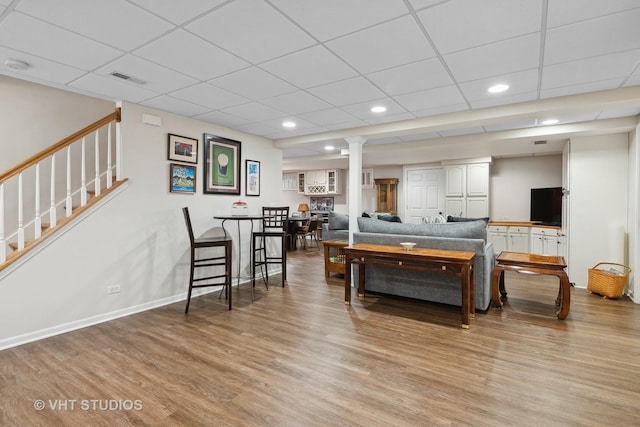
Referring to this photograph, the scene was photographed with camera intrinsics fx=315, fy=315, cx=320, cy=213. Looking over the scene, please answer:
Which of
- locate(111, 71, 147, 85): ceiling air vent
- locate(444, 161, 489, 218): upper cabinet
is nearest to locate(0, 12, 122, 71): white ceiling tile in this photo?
locate(111, 71, 147, 85): ceiling air vent

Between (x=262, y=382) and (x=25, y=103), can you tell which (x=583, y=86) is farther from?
(x=25, y=103)

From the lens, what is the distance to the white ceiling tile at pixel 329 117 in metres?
3.98

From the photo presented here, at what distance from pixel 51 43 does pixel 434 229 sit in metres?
4.01

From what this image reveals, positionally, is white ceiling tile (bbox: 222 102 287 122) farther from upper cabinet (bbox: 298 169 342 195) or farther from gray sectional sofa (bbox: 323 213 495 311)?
upper cabinet (bbox: 298 169 342 195)

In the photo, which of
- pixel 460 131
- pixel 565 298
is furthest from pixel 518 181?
pixel 565 298

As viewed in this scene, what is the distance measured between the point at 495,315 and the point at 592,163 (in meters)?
2.99

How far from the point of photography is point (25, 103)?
153 inches

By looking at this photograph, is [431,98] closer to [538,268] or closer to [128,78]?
[538,268]

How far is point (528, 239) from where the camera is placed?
6281mm

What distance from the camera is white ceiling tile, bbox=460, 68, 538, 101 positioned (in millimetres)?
2834

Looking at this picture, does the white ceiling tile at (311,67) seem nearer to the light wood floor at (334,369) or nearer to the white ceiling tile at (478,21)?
the white ceiling tile at (478,21)

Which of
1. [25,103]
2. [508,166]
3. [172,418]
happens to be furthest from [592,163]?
[25,103]

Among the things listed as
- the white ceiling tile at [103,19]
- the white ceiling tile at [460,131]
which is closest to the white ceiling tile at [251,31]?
the white ceiling tile at [103,19]

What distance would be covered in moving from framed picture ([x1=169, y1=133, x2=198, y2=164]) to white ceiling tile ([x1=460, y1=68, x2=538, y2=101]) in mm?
3318
